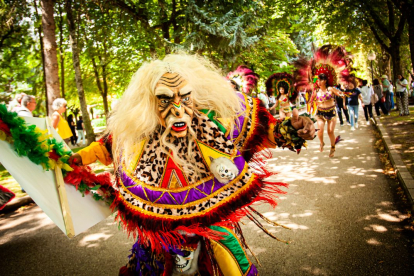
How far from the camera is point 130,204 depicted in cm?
179

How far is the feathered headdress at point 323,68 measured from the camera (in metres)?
5.57

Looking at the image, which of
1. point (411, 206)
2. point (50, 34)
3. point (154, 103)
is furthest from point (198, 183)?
point (50, 34)

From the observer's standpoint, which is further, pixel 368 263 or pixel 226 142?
pixel 368 263

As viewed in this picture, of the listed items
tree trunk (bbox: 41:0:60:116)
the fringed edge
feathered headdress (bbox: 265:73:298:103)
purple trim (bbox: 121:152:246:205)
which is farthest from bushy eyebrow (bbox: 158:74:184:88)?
tree trunk (bbox: 41:0:60:116)

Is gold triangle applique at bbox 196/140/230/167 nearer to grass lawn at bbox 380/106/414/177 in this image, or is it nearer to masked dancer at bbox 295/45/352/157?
grass lawn at bbox 380/106/414/177

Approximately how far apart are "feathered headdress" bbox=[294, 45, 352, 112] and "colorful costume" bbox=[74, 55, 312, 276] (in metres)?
4.15

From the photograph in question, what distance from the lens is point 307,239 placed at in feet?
10.5

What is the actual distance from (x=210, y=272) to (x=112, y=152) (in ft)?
3.58

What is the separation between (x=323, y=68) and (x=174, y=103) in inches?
200

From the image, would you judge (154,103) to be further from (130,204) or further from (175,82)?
(130,204)

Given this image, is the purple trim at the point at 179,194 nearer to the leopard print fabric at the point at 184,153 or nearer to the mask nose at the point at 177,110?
the leopard print fabric at the point at 184,153

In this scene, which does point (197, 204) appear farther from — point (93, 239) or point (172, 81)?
point (93, 239)

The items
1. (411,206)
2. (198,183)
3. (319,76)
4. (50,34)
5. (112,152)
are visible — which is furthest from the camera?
(50,34)

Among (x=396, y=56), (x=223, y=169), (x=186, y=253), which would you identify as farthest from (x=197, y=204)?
(x=396, y=56)
